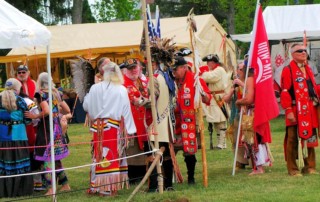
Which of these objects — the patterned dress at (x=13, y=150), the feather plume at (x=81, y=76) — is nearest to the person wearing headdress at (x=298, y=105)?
the feather plume at (x=81, y=76)

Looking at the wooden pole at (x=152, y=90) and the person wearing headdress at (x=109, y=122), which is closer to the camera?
the wooden pole at (x=152, y=90)

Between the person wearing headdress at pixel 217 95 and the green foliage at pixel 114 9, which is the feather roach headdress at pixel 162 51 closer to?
the person wearing headdress at pixel 217 95

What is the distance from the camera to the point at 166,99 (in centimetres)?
968

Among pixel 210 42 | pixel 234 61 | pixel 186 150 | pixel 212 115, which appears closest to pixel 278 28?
pixel 210 42

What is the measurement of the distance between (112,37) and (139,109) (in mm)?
13897

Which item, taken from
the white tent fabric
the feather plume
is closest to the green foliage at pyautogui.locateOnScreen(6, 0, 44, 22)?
the feather plume

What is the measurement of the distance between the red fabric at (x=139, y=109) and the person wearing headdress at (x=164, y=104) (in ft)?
1.36

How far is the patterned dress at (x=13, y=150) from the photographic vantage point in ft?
32.9

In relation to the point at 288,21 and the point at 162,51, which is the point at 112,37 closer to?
the point at 288,21

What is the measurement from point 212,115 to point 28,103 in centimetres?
576

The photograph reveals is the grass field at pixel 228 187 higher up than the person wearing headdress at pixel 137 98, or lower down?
lower down

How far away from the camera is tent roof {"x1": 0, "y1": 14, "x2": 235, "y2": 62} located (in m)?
23.2

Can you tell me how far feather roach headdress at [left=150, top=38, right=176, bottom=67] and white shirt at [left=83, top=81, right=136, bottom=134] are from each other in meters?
0.58

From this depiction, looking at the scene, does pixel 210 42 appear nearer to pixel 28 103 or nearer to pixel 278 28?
pixel 278 28
